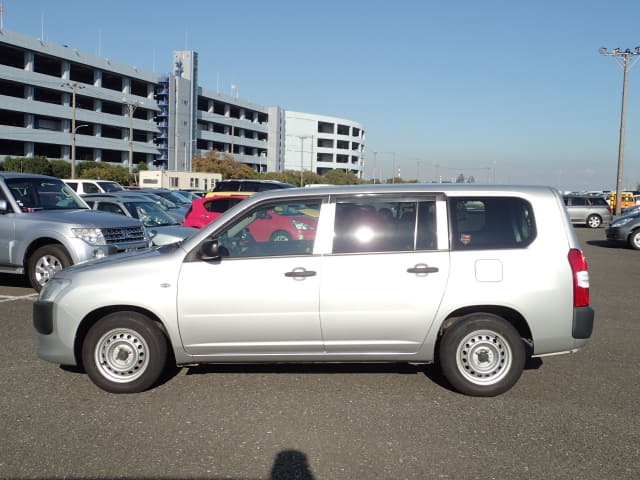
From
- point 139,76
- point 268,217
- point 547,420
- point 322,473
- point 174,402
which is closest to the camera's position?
point 322,473

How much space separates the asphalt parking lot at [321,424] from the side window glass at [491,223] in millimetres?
1301

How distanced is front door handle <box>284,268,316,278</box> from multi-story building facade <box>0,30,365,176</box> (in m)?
55.0

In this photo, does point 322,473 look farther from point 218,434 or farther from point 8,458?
point 8,458

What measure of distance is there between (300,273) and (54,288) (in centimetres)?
215

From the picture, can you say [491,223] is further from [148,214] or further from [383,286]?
[148,214]

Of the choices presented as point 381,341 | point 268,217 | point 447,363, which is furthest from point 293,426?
point 268,217

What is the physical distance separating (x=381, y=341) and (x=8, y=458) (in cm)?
284

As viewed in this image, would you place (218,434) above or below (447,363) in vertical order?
below

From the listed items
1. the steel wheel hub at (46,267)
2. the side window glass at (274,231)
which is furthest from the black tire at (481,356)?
the steel wheel hub at (46,267)

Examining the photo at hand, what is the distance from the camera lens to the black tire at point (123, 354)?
5.35 metres

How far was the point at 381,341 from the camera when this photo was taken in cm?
530

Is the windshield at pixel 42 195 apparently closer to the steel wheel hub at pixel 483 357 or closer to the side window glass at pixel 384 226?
the side window glass at pixel 384 226

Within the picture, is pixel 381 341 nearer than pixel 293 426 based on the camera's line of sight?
No

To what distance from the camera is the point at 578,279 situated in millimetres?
5258
